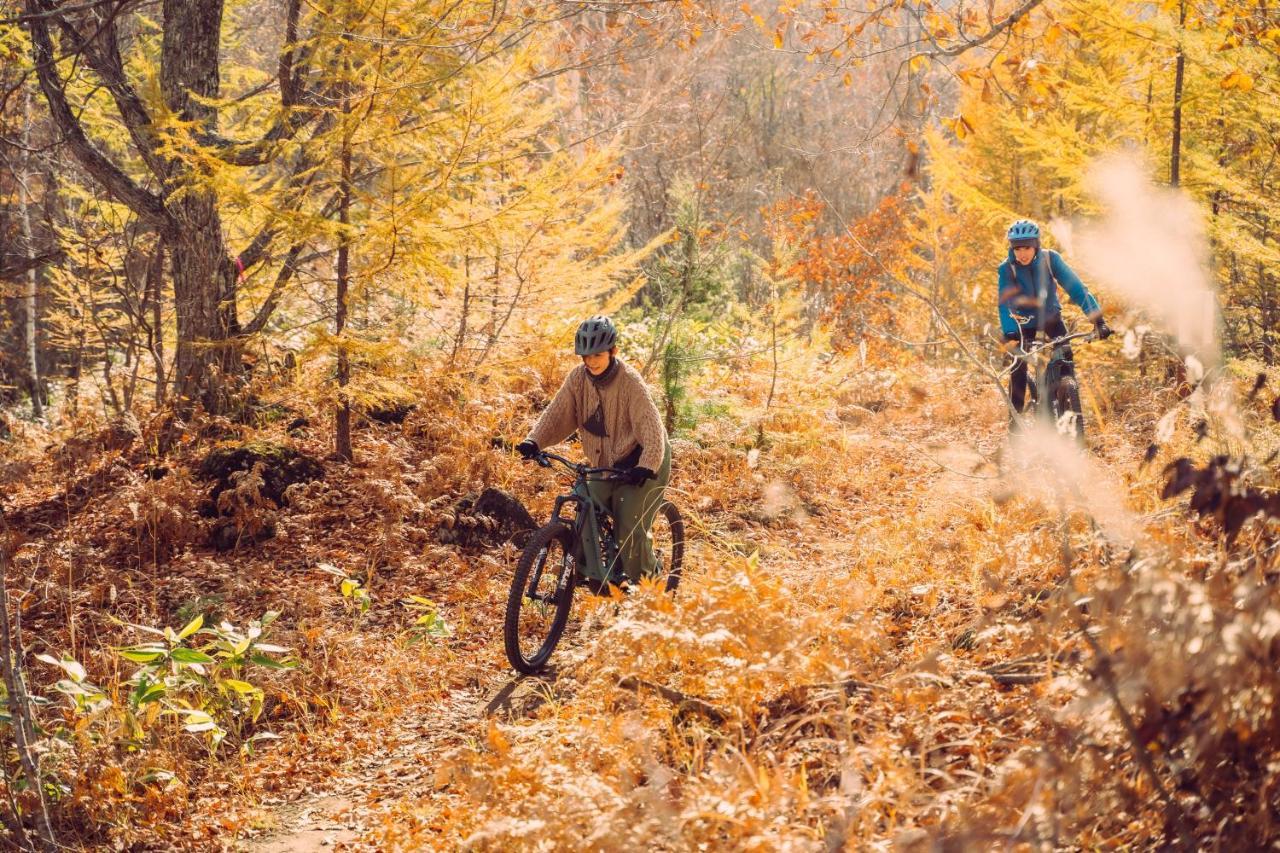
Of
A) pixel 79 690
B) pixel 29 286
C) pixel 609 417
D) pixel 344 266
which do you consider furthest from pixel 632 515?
pixel 29 286

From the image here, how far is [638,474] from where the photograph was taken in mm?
5996

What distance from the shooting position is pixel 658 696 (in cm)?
448

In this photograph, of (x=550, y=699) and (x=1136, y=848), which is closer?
(x=1136, y=848)

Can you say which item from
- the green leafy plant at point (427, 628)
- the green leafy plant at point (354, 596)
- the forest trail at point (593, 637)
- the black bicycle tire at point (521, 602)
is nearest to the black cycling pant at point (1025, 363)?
the forest trail at point (593, 637)

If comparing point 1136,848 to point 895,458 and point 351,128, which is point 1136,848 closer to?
point 351,128

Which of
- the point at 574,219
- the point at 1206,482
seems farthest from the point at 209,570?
the point at 1206,482

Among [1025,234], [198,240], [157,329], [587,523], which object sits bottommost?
[587,523]

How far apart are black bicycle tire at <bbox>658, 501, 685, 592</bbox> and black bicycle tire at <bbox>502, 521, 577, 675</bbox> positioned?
40.7 inches

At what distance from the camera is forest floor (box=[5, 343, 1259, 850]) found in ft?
11.1

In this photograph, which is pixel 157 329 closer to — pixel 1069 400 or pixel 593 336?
pixel 593 336

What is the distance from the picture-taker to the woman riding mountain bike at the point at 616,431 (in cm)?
617

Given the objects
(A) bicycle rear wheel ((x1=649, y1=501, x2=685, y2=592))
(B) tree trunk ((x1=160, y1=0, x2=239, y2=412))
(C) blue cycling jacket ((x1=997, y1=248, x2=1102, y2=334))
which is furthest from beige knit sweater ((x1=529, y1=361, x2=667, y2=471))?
(B) tree trunk ((x1=160, y1=0, x2=239, y2=412))

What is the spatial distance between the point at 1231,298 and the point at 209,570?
11.9 m

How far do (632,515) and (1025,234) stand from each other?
12.9ft
